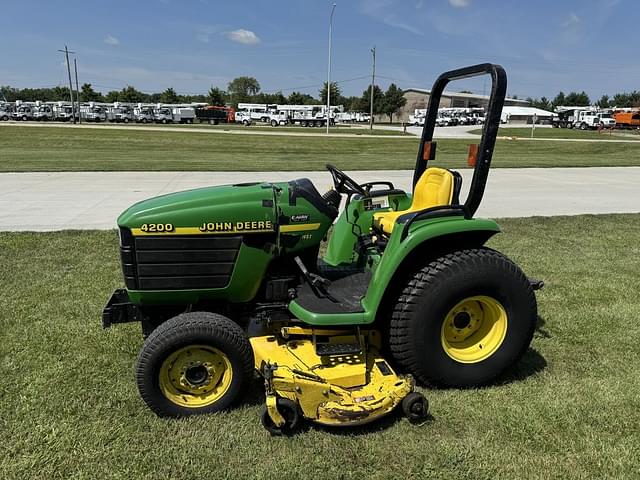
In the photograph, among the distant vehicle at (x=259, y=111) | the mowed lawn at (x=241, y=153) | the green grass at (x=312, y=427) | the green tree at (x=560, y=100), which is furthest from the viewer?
the green tree at (x=560, y=100)

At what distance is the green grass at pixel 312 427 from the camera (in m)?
2.36

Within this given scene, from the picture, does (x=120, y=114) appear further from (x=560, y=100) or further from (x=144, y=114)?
(x=560, y=100)

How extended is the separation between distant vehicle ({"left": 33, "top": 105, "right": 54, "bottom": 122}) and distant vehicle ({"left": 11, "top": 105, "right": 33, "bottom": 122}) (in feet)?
1.35

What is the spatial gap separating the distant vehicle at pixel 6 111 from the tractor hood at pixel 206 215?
5534 centimetres

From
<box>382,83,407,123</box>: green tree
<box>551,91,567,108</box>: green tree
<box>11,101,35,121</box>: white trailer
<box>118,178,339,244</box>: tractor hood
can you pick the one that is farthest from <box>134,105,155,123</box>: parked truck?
<box>551,91,567,108</box>: green tree

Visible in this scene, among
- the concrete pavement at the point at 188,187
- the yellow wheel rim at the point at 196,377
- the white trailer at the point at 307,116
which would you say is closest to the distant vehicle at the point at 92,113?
the white trailer at the point at 307,116

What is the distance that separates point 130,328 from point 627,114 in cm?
5331

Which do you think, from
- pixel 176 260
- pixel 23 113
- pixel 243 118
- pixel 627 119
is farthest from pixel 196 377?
pixel 23 113

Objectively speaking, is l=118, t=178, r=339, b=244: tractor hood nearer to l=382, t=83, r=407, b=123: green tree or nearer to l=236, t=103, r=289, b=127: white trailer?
l=236, t=103, r=289, b=127: white trailer

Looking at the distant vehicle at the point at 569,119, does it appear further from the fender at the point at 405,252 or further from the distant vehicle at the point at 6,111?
the fender at the point at 405,252

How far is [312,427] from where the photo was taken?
2660 millimetres

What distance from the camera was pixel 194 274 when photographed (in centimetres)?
280

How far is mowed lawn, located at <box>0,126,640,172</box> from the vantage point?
14.4 meters

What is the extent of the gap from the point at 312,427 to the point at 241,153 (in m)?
17.8
